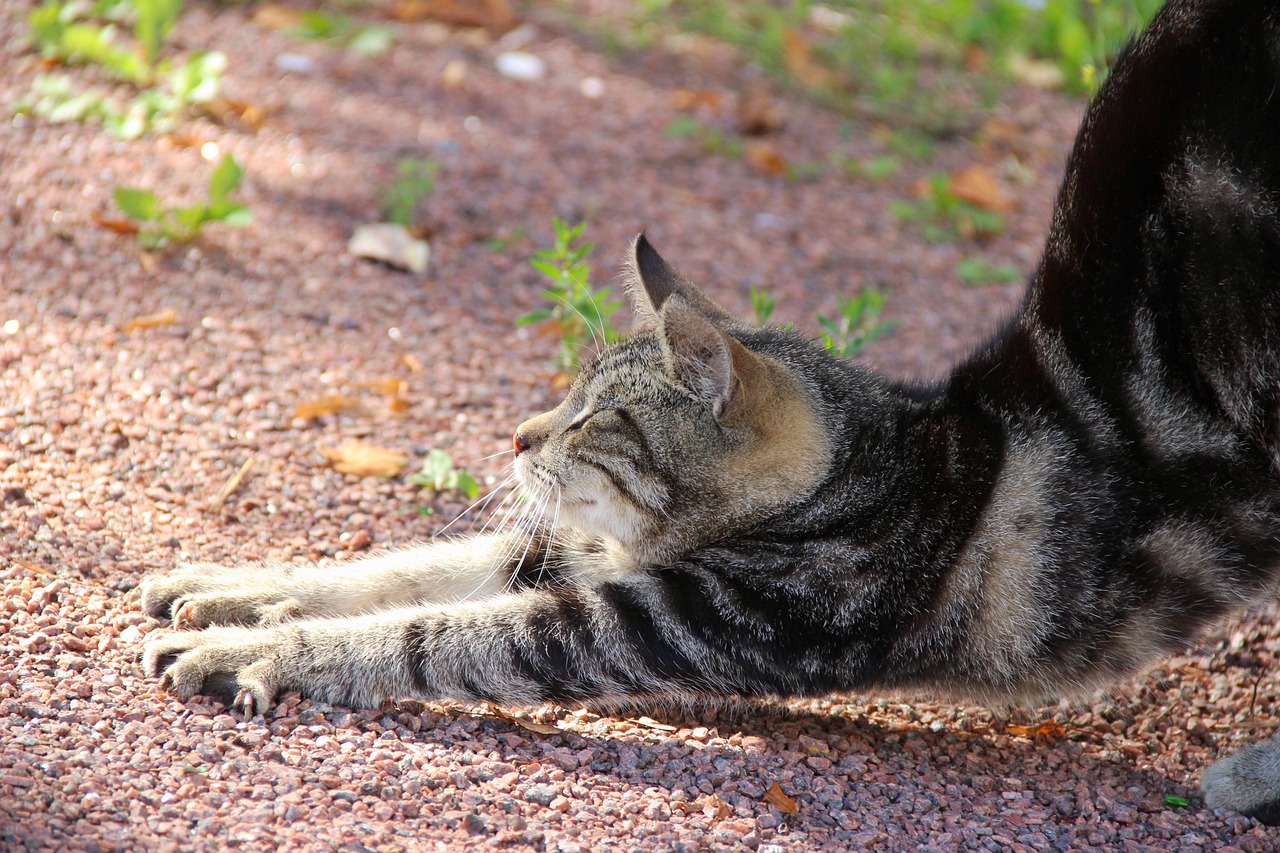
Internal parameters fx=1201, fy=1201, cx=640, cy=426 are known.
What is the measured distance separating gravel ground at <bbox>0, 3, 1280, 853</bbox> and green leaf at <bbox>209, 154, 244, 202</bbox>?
190 millimetres

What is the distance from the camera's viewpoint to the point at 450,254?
434 centimetres

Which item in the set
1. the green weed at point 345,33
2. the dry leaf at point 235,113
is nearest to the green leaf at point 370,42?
the green weed at point 345,33

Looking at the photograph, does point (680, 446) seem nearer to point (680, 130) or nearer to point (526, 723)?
point (526, 723)

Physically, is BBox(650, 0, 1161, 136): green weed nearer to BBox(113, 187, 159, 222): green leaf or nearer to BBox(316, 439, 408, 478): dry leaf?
BBox(113, 187, 159, 222): green leaf

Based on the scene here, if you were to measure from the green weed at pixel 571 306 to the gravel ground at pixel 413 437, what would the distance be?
19cm

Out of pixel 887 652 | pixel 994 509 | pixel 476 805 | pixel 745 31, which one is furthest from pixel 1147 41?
pixel 745 31

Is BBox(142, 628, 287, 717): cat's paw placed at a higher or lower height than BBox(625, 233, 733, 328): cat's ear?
lower

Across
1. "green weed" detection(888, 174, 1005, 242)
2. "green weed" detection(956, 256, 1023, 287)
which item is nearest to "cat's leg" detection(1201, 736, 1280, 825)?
"green weed" detection(956, 256, 1023, 287)

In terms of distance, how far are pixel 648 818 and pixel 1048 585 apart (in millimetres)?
975

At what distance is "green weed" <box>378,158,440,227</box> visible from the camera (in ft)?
14.4

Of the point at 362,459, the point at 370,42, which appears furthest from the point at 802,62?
the point at 362,459

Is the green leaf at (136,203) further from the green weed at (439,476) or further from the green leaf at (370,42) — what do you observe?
the green leaf at (370,42)

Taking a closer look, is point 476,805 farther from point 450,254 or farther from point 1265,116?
point 450,254

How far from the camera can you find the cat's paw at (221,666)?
240 centimetres
